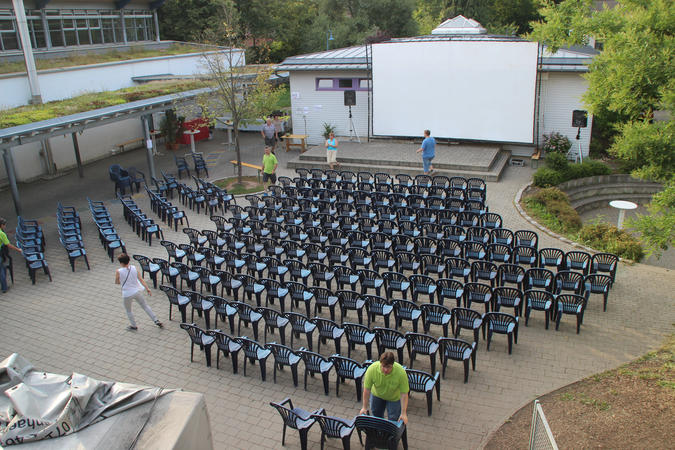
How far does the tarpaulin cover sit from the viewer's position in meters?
5.12

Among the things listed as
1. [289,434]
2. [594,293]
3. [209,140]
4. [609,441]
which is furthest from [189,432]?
[209,140]

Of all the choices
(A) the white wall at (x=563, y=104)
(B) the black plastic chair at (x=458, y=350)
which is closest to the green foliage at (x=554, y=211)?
(A) the white wall at (x=563, y=104)

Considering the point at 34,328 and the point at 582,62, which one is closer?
the point at 34,328

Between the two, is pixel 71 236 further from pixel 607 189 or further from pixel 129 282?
pixel 607 189

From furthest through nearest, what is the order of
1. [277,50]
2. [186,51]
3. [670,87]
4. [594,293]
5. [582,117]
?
[277,50]
[186,51]
[582,117]
[594,293]
[670,87]

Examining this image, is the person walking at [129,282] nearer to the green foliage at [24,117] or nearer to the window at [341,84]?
Result: the green foliage at [24,117]

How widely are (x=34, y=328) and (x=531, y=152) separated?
708 inches

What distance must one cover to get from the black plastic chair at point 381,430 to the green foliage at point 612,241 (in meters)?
9.00

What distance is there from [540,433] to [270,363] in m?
4.74

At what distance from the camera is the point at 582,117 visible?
61.2 feet

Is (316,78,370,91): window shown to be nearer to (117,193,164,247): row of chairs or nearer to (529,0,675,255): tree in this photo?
(117,193,164,247): row of chairs

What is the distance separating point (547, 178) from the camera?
17.4 meters

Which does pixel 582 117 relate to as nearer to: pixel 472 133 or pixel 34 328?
pixel 472 133

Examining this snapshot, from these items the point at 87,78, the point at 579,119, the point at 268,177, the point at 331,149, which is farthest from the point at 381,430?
the point at 87,78
